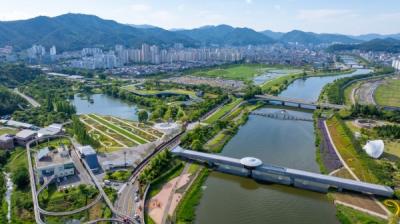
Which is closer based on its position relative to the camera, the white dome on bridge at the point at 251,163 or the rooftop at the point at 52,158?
the white dome on bridge at the point at 251,163

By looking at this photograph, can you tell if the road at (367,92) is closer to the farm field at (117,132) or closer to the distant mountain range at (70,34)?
the farm field at (117,132)

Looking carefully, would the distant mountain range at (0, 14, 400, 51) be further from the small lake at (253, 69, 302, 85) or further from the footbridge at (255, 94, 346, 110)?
the footbridge at (255, 94, 346, 110)

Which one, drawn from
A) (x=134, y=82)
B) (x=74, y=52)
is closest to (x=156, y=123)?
(x=134, y=82)

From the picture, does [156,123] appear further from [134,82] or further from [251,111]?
[134,82]

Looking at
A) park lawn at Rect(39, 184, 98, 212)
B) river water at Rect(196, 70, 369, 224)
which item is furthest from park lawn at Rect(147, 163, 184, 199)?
park lawn at Rect(39, 184, 98, 212)

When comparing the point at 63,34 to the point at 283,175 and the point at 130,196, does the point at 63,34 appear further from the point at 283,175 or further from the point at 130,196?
the point at 283,175

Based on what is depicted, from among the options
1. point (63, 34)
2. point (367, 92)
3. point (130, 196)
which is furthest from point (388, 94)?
point (63, 34)

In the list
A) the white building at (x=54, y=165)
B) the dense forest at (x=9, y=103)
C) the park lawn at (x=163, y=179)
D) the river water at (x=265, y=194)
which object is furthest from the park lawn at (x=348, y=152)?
the dense forest at (x=9, y=103)
